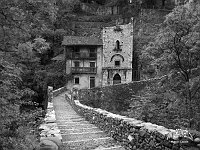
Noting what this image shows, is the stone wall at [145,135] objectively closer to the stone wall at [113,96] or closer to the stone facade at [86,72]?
the stone wall at [113,96]

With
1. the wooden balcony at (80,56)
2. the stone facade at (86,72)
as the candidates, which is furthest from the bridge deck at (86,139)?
the wooden balcony at (80,56)

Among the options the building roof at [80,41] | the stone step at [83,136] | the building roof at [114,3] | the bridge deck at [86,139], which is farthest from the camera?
the building roof at [114,3]

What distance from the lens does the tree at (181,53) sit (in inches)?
516

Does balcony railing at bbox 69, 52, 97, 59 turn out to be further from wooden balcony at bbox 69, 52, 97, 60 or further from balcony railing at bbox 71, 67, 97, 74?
balcony railing at bbox 71, 67, 97, 74

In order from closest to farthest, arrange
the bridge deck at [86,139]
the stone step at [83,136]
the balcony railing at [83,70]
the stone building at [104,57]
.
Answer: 1. the bridge deck at [86,139]
2. the stone step at [83,136]
3. the balcony railing at [83,70]
4. the stone building at [104,57]

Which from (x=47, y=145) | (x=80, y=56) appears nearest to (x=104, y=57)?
(x=80, y=56)

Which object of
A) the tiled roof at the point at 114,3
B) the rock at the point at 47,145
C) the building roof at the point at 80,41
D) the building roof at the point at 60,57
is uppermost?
the tiled roof at the point at 114,3

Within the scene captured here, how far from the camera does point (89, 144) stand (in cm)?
839

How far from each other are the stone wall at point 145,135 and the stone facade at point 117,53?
28958 mm

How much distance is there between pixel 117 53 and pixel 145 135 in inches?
1354

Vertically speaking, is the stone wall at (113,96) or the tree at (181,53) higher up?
the tree at (181,53)

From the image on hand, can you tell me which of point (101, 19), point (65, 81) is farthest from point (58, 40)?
point (101, 19)

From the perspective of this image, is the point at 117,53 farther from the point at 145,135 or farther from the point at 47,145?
the point at 47,145

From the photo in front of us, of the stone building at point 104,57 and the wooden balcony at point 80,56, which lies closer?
the stone building at point 104,57
